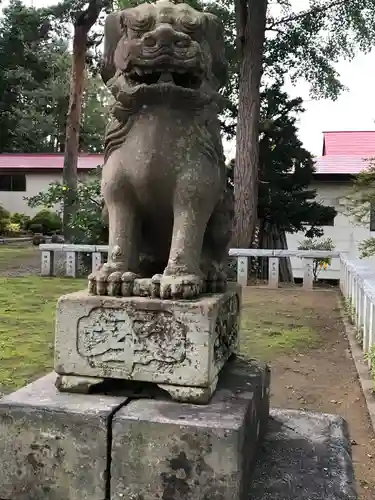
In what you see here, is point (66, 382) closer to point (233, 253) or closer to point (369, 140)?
point (233, 253)

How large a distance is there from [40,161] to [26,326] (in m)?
17.7

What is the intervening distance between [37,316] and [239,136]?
577 centimetres

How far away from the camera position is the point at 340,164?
15.0 meters

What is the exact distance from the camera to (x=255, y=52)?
10633 millimetres

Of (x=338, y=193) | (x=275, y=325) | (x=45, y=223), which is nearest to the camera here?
(x=275, y=325)

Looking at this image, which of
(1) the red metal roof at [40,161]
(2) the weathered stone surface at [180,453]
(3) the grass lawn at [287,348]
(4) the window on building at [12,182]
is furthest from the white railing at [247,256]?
(4) the window on building at [12,182]

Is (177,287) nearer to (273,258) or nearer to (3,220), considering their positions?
(273,258)

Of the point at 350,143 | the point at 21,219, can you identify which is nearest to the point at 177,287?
the point at 350,143

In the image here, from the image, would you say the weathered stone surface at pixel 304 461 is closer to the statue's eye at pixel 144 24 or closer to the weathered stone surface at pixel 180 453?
the weathered stone surface at pixel 180 453

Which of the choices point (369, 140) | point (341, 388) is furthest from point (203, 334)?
point (369, 140)

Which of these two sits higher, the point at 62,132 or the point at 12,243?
the point at 62,132

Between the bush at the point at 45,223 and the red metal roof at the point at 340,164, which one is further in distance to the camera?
the bush at the point at 45,223

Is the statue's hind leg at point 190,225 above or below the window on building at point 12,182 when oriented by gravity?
below

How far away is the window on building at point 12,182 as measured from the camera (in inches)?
903
